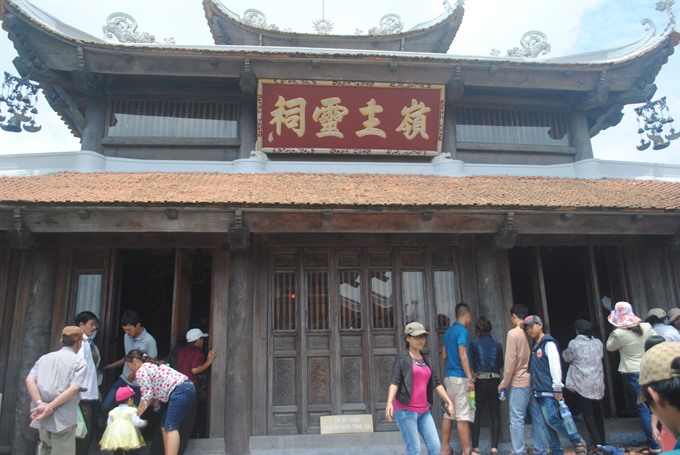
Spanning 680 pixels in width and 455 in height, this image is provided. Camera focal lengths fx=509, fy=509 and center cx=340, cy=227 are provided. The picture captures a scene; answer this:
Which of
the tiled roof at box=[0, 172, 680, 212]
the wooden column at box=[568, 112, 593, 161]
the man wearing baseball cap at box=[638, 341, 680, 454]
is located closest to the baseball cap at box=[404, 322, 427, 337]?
the tiled roof at box=[0, 172, 680, 212]

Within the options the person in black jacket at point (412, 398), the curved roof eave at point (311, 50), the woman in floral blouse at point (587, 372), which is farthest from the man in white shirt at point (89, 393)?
the woman in floral blouse at point (587, 372)

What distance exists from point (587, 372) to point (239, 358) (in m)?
4.23

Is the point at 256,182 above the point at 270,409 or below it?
above

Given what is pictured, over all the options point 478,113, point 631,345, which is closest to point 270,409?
point 631,345

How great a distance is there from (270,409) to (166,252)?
374cm

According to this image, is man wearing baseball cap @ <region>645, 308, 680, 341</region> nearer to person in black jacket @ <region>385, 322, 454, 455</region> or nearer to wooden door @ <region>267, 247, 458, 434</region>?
wooden door @ <region>267, 247, 458, 434</region>

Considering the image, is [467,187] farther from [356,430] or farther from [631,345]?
[356,430]

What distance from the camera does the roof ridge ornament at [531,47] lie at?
9.42m

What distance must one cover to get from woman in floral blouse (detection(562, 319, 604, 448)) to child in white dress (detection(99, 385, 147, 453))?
4.87 m

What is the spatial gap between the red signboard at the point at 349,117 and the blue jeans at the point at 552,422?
179 inches

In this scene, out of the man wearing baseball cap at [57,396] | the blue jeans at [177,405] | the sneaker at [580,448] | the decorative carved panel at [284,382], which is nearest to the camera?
the man wearing baseball cap at [57,396]

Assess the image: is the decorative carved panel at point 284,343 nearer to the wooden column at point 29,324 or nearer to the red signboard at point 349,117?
the wooden column at point 29,324

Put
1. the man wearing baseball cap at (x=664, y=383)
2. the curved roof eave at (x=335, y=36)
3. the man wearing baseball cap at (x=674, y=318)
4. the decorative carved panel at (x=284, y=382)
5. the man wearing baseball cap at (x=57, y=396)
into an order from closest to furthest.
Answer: the man wearing baseball cap at (x=664, y=383)
the man wearing baseball cap at (x=57, y=396)
the man wearing baseball cap at (x=674, y=318)
the decorative carved panel at (x=284, y=382)
the curved roof eave at (x=335, y=36)

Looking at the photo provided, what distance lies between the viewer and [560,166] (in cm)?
880
